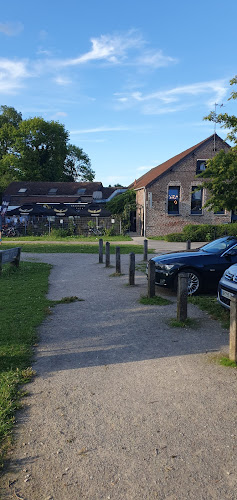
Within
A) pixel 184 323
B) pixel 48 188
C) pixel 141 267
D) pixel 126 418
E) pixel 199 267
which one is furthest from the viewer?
pixel 48 188

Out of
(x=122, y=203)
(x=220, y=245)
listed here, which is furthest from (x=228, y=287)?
(x=122, y=203)

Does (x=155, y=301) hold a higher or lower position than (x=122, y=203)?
lower

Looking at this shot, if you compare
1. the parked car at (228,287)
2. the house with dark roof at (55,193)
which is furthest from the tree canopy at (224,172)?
the house with dark roof at (55,193)

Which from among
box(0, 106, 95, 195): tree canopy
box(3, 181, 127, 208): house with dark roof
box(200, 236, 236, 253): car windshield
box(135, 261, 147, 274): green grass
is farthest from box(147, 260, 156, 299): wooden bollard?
box(0, 106, 95, 195): tree canopy

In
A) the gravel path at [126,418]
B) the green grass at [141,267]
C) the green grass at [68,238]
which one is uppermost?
the green grass at [68,238]

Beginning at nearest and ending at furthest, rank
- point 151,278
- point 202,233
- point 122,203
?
1. point 151,278
2. point 202,233
3. point 122,203

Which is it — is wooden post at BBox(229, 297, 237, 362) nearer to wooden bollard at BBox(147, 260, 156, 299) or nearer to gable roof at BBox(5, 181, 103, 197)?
wooden bollard at BBox(147, 260, 156, 299)

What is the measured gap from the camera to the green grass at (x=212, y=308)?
260 inches

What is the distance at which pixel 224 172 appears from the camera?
32.6ft

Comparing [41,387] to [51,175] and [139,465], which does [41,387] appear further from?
[51,175]

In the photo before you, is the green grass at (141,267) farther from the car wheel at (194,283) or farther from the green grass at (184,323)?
the green grass at (184,323)

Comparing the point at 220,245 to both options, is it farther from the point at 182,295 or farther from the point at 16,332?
the point at 16,332

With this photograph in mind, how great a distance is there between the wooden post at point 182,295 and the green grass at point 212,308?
70 centimetres

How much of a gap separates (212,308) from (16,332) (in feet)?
12.6
